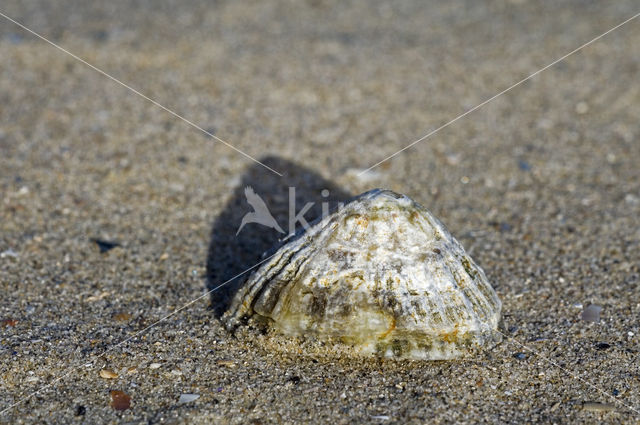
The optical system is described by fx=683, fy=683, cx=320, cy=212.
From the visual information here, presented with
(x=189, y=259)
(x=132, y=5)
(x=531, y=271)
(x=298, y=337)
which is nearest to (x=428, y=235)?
(x=298, y=337)

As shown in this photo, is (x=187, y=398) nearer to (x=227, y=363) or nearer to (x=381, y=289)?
(x=227, y=363)

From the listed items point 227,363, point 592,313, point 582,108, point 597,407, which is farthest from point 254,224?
point 582,108

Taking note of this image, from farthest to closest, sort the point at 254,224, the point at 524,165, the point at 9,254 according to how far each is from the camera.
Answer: the point at 524,165 < the point at 254,224 < the point at 9,254

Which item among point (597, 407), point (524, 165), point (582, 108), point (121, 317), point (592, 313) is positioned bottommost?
point (597, 407)

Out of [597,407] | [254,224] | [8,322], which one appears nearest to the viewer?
[597,407]

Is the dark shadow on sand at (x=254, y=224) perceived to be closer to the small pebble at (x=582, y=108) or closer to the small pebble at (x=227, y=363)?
the small pebble at (x=227, y=363)

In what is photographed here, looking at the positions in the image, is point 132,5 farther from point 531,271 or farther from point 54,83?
point 531,271

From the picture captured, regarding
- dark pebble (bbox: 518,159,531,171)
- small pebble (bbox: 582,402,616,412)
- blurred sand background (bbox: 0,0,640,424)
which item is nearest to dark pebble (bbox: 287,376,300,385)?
blurred sand background (bbox: 0,0,640,424)

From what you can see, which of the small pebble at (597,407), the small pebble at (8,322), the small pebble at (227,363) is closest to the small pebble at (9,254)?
the small pebble at (8,322)

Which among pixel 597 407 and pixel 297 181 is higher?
pixel 297 181
